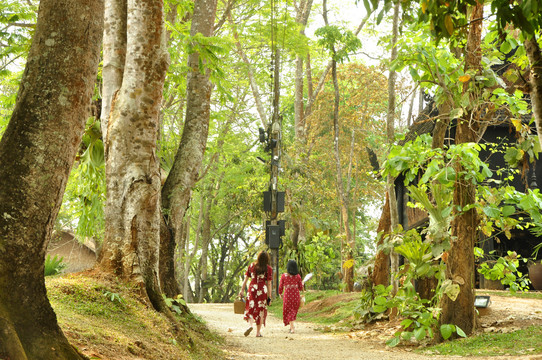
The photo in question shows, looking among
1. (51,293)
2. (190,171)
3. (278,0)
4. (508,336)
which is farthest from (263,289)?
(278,0)

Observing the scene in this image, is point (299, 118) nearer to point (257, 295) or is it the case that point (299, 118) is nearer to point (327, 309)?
point (327, 309)

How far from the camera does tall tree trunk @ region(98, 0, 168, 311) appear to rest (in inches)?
260

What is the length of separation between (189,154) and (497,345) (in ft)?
18.3

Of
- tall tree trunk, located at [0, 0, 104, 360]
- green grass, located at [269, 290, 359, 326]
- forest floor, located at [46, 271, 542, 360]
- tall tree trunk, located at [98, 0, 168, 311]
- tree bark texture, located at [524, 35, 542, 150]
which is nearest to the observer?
tall tree trunk, located at [0, 0, 104, 360]

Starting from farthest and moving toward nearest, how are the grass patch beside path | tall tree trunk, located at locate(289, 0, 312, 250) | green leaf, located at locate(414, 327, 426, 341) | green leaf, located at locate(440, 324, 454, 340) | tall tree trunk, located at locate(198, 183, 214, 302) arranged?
tall tree trunk, located at locate(198, 183, 214, 302), tall tree trunk, located at locate(289, 0, 312, 250), green leaf, located at locate(440, 324, 454, 340), green leaf, located at locate(414, 327, 426, 341), the grass patch beside path

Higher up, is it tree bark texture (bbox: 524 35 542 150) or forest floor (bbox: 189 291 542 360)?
tree bark texture (bbox: 524 35 542 150)

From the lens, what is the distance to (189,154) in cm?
959

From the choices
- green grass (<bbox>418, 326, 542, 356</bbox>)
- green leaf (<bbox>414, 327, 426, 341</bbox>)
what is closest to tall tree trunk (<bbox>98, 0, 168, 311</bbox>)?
green leaf (<bbox>414, 327, 426, 341</bbox>)

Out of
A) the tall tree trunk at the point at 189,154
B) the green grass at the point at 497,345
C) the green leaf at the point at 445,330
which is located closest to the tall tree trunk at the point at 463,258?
the green grass at the point at 497,345

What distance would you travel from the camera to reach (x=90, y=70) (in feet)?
12.8

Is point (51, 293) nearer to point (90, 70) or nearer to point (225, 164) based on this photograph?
point (90, 70)

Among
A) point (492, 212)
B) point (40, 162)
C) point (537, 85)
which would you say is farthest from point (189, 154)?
point (537, 85)

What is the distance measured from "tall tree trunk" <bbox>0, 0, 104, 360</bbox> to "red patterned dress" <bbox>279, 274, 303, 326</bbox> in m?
8.61

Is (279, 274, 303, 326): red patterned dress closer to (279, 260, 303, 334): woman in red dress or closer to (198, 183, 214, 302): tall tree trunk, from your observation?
(279, 260, 303, 334): woman in red dress
